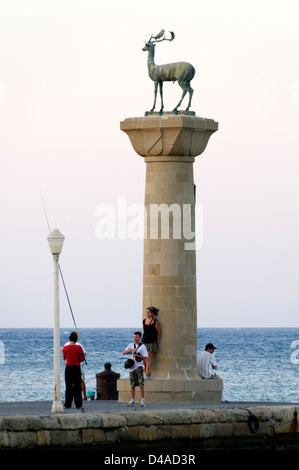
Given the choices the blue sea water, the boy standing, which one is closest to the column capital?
the boy standing

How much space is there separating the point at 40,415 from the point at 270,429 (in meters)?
4.76

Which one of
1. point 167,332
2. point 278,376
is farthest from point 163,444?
point 278,376

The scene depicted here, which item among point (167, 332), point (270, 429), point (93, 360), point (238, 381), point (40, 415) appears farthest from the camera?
point (93, 360)

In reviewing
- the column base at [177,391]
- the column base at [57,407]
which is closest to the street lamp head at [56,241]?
the column base at [57,407]

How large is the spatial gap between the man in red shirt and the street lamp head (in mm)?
1933

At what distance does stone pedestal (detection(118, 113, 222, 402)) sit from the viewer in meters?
33.9

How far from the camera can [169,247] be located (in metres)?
34.1

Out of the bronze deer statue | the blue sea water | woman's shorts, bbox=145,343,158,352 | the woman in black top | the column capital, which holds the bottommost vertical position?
the blue sea water

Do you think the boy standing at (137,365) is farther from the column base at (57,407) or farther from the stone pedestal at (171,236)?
the column base at (57,407)

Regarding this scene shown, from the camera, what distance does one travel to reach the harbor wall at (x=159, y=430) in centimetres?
2833

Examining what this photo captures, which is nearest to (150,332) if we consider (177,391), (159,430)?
(177,391)

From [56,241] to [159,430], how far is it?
404cm

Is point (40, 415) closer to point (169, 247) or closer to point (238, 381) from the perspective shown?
point (169, 247)

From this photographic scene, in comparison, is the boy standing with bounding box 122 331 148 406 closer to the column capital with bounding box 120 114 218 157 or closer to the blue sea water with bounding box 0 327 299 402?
the column capital with bounding box 120 114 218 157
